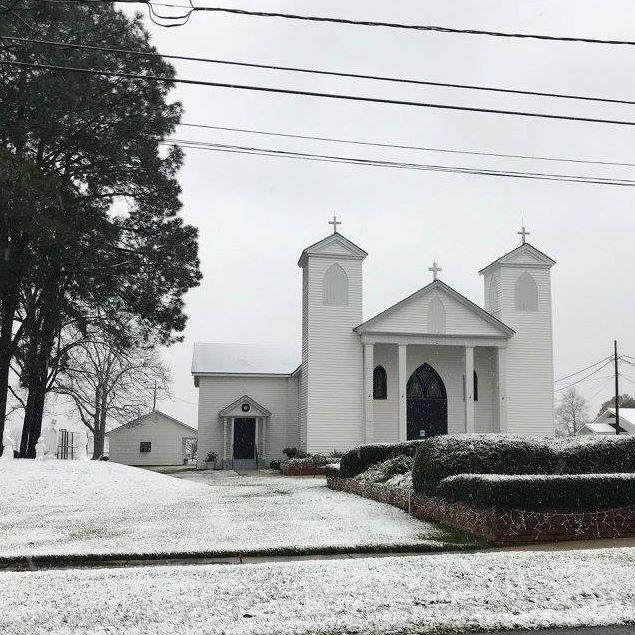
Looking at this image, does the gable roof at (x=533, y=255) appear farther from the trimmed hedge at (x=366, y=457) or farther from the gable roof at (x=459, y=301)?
the trimmed hedge at (x=366, y=457)

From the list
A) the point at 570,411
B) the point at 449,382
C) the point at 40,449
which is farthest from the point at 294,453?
the point at 570,411

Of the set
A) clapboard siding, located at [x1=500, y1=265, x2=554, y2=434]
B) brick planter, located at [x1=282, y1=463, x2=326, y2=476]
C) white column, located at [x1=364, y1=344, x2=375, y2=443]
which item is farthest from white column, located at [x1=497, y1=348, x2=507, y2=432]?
brick planter, located at [x1=282, y1=463, x2=326, y2=476]

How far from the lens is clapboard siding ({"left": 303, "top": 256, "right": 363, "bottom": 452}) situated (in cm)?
3475

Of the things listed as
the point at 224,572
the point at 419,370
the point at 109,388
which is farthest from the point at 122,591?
the point at 109,388

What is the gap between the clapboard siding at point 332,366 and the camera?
114 feet

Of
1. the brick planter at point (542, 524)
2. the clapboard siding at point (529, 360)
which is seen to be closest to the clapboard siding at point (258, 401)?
the clapboard siding at point (529, 360)

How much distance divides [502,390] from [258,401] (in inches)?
470

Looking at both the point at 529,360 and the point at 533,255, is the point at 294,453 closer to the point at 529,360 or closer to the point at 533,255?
the point at 529,360

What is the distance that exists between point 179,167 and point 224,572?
22495 mm

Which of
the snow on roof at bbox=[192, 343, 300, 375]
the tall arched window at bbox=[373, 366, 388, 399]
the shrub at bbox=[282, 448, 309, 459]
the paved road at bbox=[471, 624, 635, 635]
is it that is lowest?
the paved road at bbox=[471, 624, 635, 635]

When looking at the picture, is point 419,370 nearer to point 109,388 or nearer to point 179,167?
point 179,167

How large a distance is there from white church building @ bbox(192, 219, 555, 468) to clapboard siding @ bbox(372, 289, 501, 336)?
46mm

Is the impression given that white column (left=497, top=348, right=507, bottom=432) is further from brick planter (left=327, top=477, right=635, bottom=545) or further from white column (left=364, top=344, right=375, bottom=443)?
brick planter (left=327, top=477, right=635, bottom=545)

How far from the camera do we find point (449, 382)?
37.2 meters
